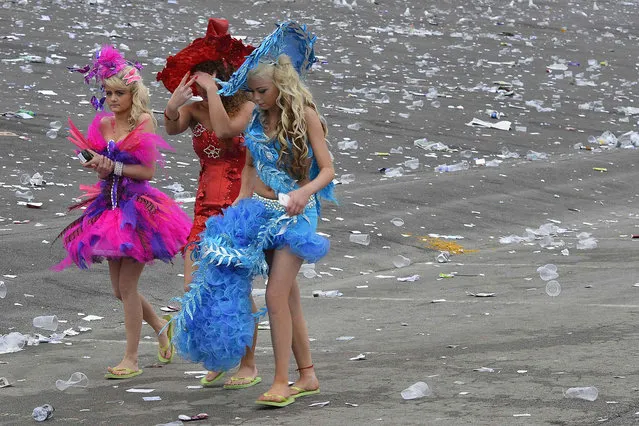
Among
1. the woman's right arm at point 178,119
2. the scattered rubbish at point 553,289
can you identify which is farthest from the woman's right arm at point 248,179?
the scattered rubbish at point 553,289

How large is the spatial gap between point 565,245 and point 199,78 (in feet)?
16.2

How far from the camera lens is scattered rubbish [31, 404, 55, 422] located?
5.24 meters

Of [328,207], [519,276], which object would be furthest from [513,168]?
[519,276]

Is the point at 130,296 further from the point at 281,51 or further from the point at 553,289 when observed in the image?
the point at 553,289

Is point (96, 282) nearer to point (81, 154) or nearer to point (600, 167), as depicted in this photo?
point (81, 154)

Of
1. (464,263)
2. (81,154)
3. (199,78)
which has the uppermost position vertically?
(199,78)

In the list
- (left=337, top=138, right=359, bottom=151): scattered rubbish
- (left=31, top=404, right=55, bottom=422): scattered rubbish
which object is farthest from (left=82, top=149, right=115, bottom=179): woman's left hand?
(left=337, top=138, right=359, bottom=151): scattered rubbish

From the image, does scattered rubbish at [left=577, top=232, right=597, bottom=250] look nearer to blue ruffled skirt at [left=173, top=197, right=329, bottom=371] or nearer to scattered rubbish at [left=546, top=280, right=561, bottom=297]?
scattered rubbish at [left=546, top=280, right=561, bottom=297]

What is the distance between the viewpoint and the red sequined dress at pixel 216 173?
6199 millimetres

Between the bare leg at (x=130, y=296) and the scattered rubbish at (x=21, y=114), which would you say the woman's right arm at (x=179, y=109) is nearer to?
the bare leg at (x=130, y=296)

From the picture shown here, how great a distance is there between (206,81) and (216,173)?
1.60 ft

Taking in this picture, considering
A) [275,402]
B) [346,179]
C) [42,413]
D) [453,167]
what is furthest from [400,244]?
[42,413]

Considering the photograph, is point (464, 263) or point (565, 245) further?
point (565, 245)

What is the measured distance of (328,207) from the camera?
1080cm
